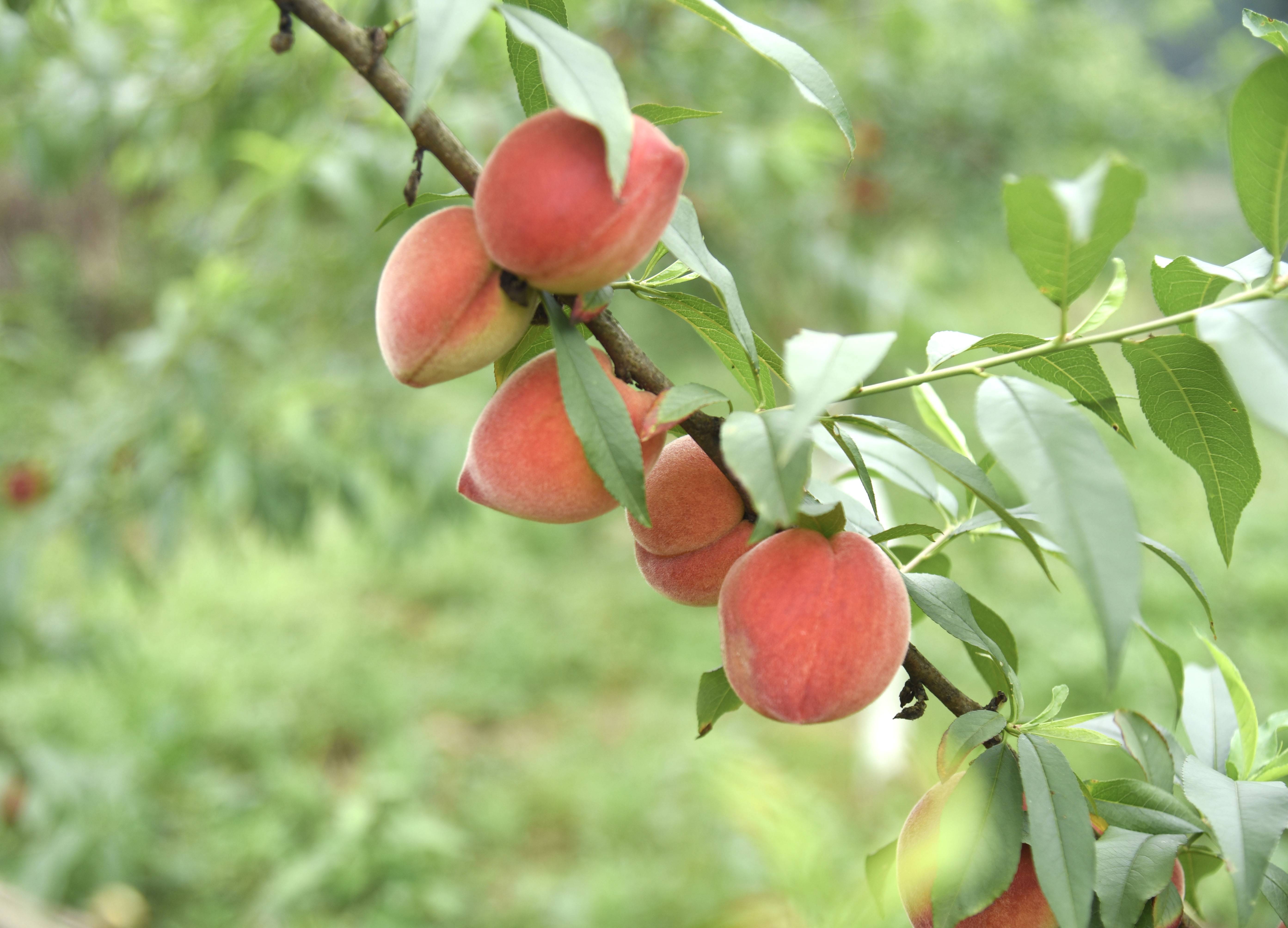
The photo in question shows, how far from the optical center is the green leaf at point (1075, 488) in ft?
0.79

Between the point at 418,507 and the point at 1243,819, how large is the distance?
4.12ft

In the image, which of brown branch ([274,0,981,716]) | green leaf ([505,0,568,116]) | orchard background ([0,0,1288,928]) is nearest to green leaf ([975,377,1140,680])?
brown branch ([274,0,981,716])

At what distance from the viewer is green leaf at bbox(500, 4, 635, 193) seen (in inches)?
11.0

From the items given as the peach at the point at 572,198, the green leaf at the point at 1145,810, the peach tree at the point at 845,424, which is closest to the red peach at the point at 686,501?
the peach tree at the point at 845,424

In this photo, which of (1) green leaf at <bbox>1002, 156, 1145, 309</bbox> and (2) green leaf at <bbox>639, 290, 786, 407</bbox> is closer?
(1) green leaf at <bbox>1002, 156, 1145, 309</bbox>

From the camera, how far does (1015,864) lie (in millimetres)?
371

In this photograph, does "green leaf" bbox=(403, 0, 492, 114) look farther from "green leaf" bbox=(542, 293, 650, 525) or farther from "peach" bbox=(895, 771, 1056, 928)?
"peach" bbox=(895, 771, 1056, 928)

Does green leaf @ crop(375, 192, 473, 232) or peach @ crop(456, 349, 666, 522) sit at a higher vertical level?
green leaf @ crop(375, 192, 473, 232)

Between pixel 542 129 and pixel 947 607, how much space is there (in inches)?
10.5

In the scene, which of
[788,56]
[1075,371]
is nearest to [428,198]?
[788,56]

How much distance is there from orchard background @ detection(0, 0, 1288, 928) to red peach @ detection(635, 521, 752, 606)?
217mm

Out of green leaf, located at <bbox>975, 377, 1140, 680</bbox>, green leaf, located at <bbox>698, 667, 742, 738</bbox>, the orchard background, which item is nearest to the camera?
green leaf, located at <bbox>975, 377, 1140, 680</bbox>

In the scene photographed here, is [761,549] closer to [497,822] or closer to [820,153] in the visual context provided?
[820,153]

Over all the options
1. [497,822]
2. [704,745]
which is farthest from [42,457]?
[704,745]
